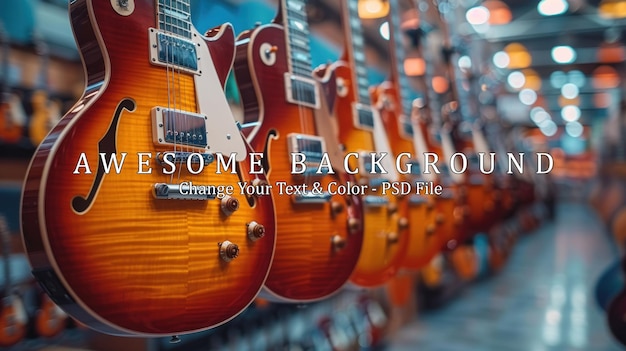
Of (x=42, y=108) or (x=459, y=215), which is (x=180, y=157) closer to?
(x=42, y=108)

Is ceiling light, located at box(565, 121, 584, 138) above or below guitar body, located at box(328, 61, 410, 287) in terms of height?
above

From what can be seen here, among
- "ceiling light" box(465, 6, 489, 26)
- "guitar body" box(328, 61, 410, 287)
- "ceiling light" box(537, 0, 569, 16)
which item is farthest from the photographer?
"ceiling light" box(537, 0, 569, 16)

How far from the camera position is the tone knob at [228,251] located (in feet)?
2.35

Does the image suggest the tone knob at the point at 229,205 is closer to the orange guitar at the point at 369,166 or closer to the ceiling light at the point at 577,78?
the orange guitar at the point at 369,166

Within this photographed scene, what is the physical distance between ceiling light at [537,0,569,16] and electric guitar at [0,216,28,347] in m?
6.28

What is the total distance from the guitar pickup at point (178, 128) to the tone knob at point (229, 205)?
0.08 meters

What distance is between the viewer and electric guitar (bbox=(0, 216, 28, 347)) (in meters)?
1.33

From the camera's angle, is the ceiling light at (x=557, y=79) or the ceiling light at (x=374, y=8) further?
the ceiling light at (x=557, y=79)

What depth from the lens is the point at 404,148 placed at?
142cm

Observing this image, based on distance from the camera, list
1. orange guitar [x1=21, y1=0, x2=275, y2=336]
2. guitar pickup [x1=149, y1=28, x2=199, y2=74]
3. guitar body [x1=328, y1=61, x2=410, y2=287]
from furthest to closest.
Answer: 1. guitar body [x1=328, y1=61, x2=410, y2=287]
2. guitar pickup [x1=149, y1=28, x2=199, y2=74]
3. orange guitar [x1=21, y1=0, x2=275, y2=336]

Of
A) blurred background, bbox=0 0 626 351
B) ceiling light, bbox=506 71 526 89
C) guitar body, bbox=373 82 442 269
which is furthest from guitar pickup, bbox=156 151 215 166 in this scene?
ceiling light, bbox=506 71 526 89

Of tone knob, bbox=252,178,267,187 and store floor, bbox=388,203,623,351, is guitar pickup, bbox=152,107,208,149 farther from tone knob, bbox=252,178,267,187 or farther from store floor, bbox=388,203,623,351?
store floor, bbox=388,203,623,351

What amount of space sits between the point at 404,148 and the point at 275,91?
601 millimetres

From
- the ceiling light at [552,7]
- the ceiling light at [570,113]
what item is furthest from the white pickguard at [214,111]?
the ceiling light at [570,113]
